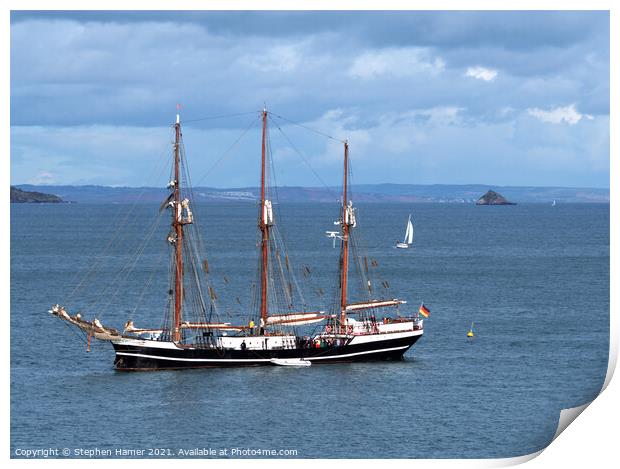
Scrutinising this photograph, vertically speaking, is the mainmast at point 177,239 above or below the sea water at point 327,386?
A: above

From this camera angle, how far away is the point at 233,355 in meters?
72.1

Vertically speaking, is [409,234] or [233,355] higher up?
[409,234]

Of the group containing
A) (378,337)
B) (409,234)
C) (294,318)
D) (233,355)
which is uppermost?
(409,234)

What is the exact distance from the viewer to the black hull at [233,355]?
233 ft

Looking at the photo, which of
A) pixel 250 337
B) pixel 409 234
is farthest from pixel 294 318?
pixel 409 234

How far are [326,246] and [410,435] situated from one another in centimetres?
11677

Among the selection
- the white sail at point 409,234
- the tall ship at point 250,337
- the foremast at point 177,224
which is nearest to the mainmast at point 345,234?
the tall ship at point 250,337

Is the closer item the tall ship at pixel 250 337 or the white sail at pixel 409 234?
the tall ship at pixel 250 337

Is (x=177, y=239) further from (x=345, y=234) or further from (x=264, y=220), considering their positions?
(x=345, y=234)

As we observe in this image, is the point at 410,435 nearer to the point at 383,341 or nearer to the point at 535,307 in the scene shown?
the point at 383,341

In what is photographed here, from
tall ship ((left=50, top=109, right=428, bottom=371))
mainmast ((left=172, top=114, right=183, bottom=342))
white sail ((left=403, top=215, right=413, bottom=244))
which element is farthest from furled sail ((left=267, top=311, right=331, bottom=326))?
white sail ((left=403, top=215, right=413, bottom=244))

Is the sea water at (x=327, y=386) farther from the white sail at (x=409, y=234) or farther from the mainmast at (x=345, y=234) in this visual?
the white sail at (x=409, y=234)

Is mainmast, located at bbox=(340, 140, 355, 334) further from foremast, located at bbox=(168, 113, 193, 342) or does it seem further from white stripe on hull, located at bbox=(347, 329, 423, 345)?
foremast, located at bbox=(168, 113, 193, 342)

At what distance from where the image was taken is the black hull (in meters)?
71.1
